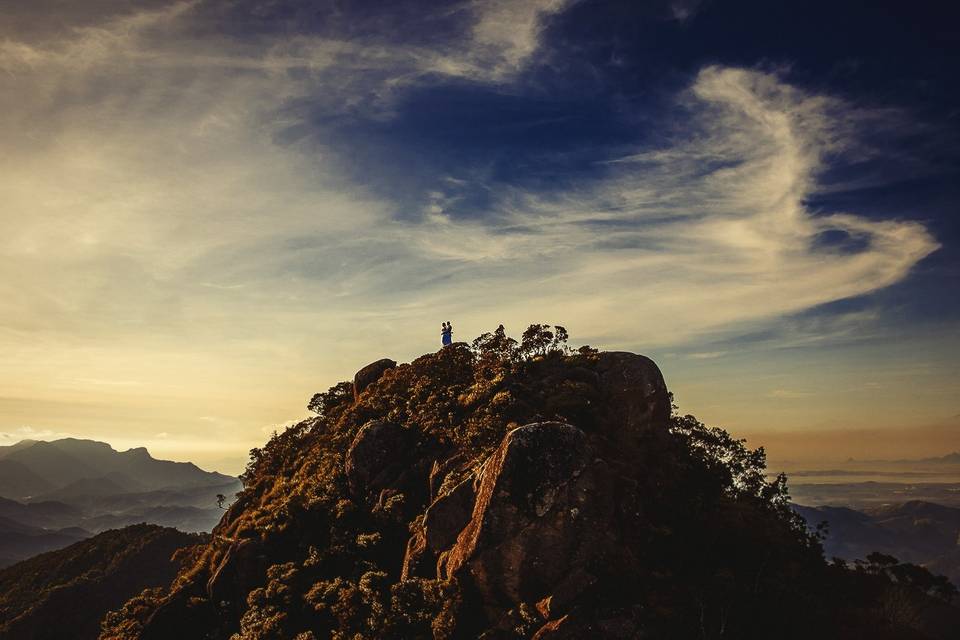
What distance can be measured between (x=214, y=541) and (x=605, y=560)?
36852 millimetres

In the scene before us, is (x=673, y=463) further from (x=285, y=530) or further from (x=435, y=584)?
(x=285, y=530)

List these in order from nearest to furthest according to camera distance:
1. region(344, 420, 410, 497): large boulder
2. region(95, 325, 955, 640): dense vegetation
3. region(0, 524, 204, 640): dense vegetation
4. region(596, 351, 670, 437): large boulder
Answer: region(95, 325, 955, 640): dense vegetation
region(596, 351, 670, 437): large boulder
region(344, 420, 410, 497): large boulder
region(0, 524, 204, 640): dense vegetation

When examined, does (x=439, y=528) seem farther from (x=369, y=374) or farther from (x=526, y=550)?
(x=369, y=374)

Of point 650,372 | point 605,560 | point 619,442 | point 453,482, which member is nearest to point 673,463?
point 619,442

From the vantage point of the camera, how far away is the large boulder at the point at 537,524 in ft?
81.8

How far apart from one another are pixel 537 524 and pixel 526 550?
Answer: 4.24 ft

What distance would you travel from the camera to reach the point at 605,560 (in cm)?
2483

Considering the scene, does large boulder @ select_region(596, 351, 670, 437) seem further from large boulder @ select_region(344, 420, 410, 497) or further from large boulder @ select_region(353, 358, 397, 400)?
large boulder @ select_region(353, 358, 397, 400)

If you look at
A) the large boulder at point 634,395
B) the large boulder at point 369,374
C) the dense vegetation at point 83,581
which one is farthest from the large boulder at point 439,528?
the dense vegetation at point 83,581

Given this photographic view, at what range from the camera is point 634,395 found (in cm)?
3728

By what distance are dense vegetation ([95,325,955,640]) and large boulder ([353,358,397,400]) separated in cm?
712

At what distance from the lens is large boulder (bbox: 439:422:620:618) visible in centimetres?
2494

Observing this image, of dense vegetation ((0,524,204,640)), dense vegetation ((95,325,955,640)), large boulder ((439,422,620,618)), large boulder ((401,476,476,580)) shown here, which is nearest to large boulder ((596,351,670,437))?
dense vegetation ((95,325,955,640))

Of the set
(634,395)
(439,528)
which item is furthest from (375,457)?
(634,395)
